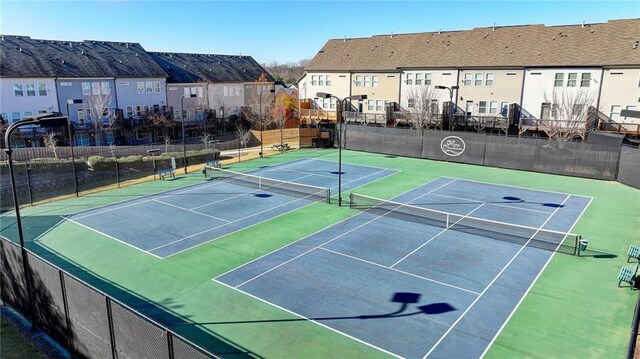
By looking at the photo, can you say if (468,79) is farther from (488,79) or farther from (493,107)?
(493,107)

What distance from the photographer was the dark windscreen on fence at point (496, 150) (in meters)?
33.0

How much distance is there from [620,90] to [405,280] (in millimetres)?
34939

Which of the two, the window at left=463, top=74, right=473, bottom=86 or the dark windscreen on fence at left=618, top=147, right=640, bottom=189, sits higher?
the window at left=463, top=74, right=473, bottom=86

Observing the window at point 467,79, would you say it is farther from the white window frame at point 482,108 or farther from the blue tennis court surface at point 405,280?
the blue tennis court surface at point 405,280

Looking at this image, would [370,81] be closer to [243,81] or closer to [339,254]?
[243,81]

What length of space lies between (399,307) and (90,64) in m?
51.0

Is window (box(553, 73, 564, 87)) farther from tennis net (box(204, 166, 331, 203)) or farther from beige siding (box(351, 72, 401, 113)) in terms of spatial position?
tennis net (box(204, 166, 331, 203))

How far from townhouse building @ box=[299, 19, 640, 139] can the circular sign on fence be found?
406 cm

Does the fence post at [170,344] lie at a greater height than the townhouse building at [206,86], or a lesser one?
lesser

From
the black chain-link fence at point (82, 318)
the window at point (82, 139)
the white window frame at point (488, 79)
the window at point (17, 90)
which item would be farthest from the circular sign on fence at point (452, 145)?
the window at point (17, 90)

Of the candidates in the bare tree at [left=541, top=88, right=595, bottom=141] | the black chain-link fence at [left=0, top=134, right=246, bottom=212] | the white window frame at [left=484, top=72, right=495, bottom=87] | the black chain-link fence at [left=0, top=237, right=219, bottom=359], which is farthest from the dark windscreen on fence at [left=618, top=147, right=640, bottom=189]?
the black chain-link fence at [left=0, top=134, right=246, bottom=212]

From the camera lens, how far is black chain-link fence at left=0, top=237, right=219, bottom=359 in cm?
967

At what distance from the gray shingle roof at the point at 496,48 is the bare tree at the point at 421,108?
3018 millimetres

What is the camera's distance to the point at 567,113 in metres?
41.2
